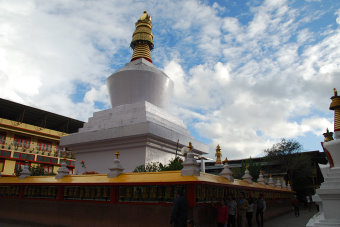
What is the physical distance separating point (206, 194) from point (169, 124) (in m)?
7.47

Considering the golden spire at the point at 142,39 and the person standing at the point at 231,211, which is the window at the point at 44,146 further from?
the person standing at the point at 231,211

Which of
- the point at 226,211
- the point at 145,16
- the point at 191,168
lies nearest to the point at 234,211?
the point at 226,211

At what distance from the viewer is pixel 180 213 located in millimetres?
6781

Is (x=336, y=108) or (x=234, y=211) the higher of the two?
(x=336, y=108)

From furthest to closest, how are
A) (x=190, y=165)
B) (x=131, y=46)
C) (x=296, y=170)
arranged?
(x=296, y=170) → (x=131, y=46) → (x=190, y=165)

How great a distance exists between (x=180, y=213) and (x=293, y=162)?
89.5ft

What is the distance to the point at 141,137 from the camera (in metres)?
13.4

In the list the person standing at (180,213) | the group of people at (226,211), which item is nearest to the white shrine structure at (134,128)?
the group of people at (226,211)

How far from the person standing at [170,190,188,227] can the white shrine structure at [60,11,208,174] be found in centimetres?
635

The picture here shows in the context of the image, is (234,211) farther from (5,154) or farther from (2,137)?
(2,137)

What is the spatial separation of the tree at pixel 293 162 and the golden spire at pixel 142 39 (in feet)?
65.9

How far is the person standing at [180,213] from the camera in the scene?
6694mm

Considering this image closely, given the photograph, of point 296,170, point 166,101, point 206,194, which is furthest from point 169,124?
point 296,170

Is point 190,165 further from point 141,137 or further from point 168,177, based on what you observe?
point 141,137
